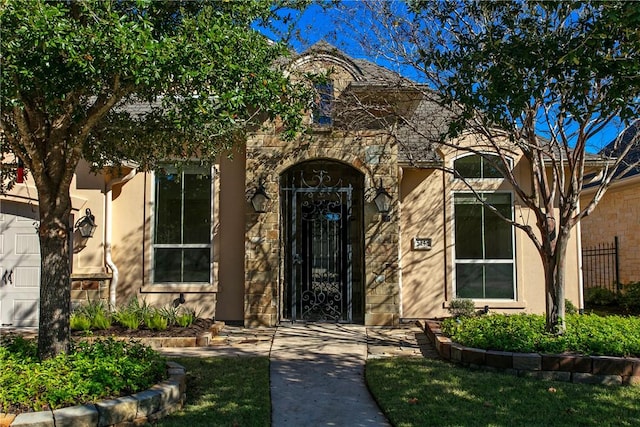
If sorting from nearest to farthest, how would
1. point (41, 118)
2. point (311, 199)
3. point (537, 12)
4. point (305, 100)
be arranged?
point (41, 118) < point (305, 100) < point (537, 12) < point (311, 199)

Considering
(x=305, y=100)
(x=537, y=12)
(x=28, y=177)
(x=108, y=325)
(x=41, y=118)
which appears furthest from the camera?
(x=28, y=177)

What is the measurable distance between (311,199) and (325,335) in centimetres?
304

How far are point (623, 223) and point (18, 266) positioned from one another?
15.1m

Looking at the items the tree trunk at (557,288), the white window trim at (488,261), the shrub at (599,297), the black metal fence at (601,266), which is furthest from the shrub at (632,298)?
the tree trunk at (557,288)

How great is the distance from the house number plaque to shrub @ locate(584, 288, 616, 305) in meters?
5.64

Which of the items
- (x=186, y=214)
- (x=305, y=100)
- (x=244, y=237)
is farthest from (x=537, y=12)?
(x=186, y=214)

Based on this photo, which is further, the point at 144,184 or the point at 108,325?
the point at 144,184

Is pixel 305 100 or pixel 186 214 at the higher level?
pixel 305 100

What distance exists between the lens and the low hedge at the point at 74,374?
4.80 meters

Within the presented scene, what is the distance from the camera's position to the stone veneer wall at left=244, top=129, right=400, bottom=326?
9938 mm

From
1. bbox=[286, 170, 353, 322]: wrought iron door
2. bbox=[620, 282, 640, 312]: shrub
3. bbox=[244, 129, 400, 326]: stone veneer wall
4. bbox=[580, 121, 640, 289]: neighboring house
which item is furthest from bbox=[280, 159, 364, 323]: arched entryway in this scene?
bbox=[580, 121, 640, 289]: neighboring house

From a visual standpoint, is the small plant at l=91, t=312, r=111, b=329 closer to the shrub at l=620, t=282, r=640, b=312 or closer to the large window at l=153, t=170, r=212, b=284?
the large window at l=153, t=170, r=212, b=284

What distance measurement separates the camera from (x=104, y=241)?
10.6m

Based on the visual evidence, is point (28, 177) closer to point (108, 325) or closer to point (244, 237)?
point (108, 325)
